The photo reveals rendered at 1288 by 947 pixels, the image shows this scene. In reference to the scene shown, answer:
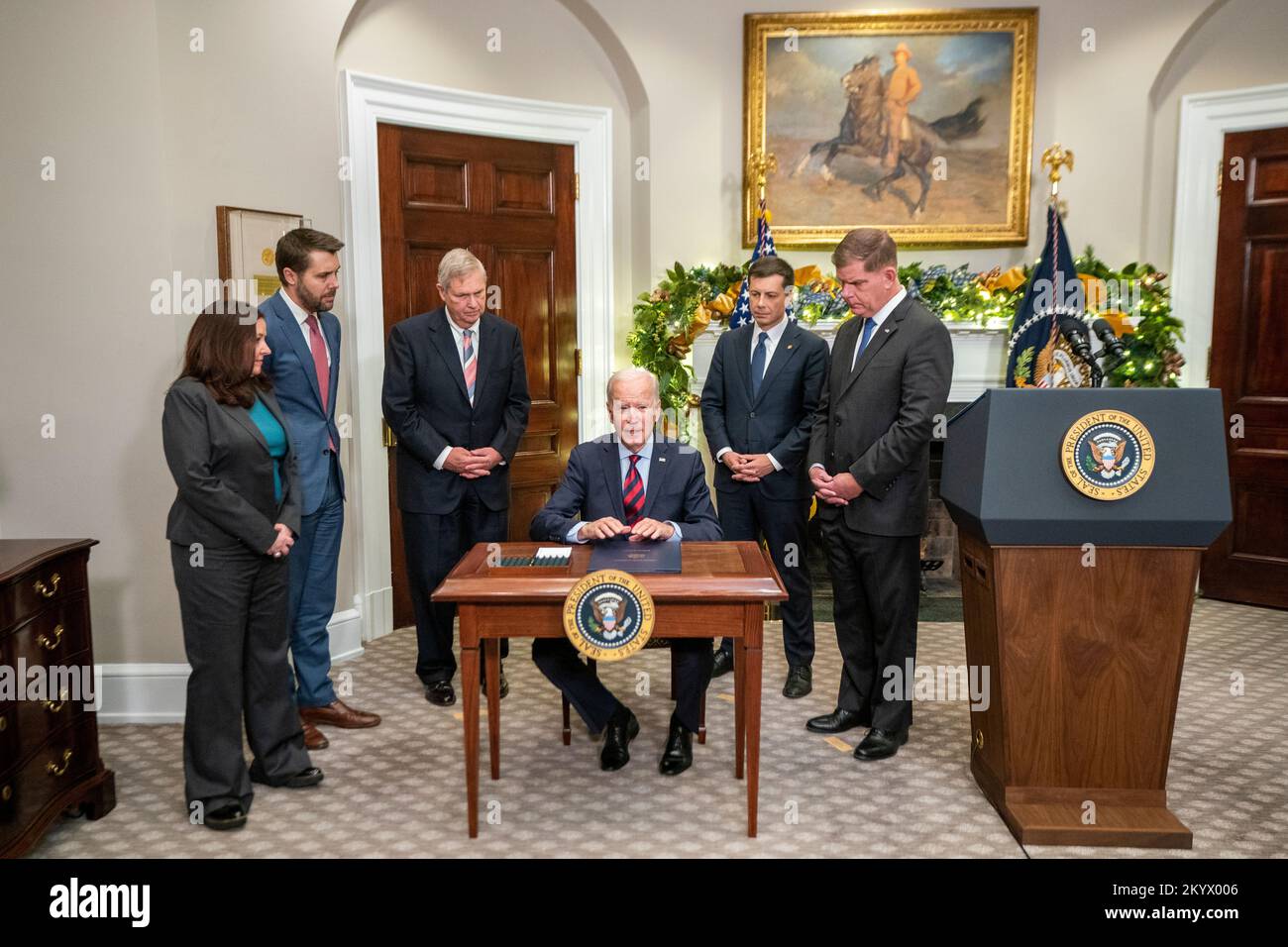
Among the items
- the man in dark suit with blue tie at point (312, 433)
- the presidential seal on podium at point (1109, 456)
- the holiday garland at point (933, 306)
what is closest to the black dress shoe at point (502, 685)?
the man in dark suit with blue tie at point (312, 433)

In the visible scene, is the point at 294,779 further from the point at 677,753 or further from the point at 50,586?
the point at 677,753

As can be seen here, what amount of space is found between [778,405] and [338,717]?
2.32 meters

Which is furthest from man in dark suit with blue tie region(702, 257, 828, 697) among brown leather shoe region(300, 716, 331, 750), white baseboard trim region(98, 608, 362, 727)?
white baseboard trim region(98, 608, 362, 727)

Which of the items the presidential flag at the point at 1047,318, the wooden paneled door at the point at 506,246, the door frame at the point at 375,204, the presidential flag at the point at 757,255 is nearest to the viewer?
the door frame at the point at 375,204

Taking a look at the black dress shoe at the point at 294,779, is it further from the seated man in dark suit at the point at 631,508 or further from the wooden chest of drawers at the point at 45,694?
the seated man in dark suit at the point at 631,508

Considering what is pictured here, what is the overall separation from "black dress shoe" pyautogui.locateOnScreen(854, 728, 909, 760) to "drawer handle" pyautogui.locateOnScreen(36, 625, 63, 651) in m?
2.81

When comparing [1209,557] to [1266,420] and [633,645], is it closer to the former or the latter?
[1266,420]

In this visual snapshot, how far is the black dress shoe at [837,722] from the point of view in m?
4.16

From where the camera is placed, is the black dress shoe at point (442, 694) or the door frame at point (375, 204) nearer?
the black dress shoe at point (442, 694)

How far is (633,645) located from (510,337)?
219 cm

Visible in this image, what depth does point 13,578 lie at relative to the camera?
9.96 ft

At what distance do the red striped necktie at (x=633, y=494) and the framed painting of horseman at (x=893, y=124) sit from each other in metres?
3.29

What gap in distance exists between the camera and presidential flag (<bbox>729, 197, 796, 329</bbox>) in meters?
5.84

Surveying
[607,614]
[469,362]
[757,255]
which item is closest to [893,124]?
[757,255]
